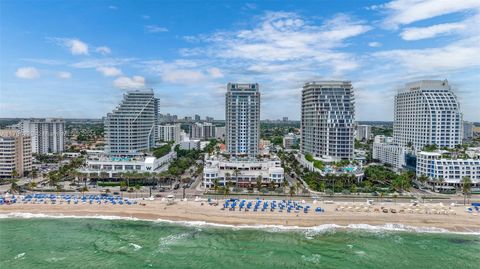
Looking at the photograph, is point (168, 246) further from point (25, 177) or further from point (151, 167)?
point (25, 177)

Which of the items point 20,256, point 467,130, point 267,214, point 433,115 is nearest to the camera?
point 20,256

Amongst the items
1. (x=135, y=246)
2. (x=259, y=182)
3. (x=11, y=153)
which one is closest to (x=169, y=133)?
(x=11, y=153)

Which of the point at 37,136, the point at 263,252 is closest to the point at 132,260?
the point at 263,252

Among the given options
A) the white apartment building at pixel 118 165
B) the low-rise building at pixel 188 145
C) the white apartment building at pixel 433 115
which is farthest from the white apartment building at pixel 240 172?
the low-rise building at pixel 188 145

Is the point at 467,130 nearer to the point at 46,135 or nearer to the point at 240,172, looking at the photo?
the point at 240,172

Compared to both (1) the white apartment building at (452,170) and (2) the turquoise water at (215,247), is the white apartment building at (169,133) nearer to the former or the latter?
(2) the turquoise water at (215,247)

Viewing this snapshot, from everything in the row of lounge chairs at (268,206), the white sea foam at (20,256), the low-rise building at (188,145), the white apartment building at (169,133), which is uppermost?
the white apartment building at (169,133)
